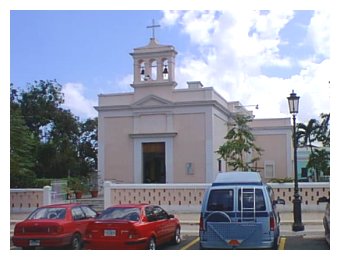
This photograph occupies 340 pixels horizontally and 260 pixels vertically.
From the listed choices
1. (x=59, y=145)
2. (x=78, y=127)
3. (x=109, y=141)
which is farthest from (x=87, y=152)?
(x=109, y=141)

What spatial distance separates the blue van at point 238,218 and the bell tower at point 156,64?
21112 millimetres

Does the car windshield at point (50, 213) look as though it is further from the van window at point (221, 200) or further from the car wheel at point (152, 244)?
the van window at point (221, 200)

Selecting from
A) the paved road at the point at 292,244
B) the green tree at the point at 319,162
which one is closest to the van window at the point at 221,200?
the paved road at the point at 292,244

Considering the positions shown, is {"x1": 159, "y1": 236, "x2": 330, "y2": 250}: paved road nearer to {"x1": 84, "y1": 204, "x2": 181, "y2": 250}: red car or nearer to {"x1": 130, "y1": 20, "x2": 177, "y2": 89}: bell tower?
{"x1": 84, "y1": 204, "x2": 181, "y2": 250}: red car

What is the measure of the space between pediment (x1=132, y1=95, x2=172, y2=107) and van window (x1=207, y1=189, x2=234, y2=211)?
67.7ft

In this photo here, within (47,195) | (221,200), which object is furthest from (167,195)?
(221,200)

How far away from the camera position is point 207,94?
110ft

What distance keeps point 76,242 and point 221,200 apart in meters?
4.18

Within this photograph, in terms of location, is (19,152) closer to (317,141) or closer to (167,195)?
(167,195)

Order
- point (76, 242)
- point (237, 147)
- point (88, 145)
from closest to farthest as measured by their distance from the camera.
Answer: point (76, 242), point (237, 147), point (88, 145)

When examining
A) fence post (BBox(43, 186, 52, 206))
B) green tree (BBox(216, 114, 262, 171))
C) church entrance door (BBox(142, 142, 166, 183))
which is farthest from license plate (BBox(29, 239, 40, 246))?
church entrance door (BBox(142, 142, 166, 183))

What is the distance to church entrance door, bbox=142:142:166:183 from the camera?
34.8 m

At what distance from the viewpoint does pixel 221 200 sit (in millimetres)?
13555

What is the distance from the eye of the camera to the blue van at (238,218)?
12.9 metres
